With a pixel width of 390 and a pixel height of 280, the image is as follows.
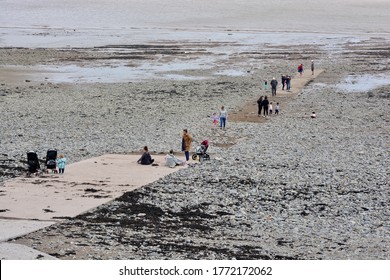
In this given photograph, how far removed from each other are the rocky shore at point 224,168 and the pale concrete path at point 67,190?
51cm

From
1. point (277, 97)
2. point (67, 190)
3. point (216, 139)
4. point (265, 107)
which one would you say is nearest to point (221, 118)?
Answer: point (216, 139)

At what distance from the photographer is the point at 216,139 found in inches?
1363

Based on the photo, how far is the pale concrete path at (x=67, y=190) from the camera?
67.5 ft

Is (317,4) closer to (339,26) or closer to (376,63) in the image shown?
(339,26)

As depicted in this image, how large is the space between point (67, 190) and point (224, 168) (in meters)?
5.88

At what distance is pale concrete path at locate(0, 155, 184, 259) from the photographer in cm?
2056

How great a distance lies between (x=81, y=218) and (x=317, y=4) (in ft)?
471

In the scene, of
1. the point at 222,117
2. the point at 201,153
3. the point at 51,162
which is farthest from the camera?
the point at 222,117

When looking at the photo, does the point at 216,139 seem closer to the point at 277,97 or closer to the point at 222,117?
the point at 222,117

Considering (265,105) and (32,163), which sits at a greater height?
(32,163)

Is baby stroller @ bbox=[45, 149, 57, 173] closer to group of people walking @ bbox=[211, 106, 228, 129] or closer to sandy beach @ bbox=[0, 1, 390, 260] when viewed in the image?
sandy beach @ bbox=[0, 1, 390, 260]

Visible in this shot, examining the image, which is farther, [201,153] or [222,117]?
[222,117]
